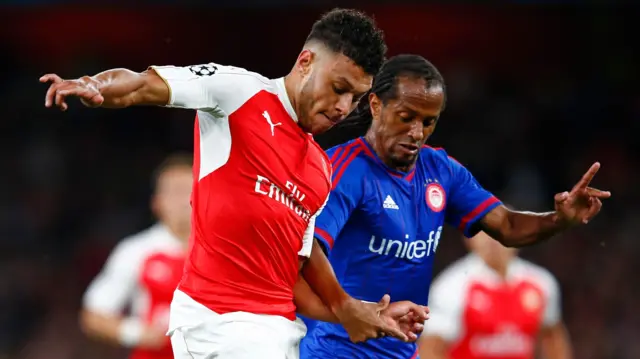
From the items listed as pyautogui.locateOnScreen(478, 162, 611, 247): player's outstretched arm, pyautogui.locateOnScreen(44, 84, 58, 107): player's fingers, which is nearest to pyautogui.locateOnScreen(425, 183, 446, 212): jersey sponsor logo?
pyautogui.locateOnScreen(478, 162, 611, 247): player's outstretched arm

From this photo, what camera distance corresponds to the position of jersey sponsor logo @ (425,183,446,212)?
4.56m

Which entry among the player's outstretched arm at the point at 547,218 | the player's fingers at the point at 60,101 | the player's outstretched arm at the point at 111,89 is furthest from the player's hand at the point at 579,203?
the player's fingers at the point at 60,101

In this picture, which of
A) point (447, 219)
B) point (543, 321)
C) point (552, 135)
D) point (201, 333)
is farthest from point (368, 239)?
point (552, 135)

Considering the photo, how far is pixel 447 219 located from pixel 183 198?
9.28ft

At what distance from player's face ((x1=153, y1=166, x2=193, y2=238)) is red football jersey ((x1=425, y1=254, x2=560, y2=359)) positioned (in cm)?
195

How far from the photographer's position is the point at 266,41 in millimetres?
13227

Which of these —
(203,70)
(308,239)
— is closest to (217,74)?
(203,70)

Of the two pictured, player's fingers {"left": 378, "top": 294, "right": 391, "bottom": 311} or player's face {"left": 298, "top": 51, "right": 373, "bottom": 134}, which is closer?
player's face {"left": 298, "top": 51, "right": 373, "bottom": 134}

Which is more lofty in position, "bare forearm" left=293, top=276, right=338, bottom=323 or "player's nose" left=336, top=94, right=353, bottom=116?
"player's nose" left=336, top=94, right=353, bottom=116

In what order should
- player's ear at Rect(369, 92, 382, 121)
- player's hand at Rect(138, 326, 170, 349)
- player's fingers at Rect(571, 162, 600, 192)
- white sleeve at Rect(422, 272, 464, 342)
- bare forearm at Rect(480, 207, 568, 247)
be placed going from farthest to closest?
white sleeve at Rect(422, 272, 464, 342)
player's hand at Rect(138, 326, 170, 349)
bare forearm at Rect(480, 207, 568, 247)
player's ear at Rect(369, 92, 382, 121)
player's fingers at Rect(571, 162, 600, 192)

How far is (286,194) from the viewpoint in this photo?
3820mm

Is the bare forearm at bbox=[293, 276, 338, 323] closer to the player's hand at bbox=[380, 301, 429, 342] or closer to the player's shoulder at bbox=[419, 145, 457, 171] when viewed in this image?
the player's hand at bbox=[380, 301, 429, 342]

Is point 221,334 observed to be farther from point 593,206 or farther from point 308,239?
point 593,206
